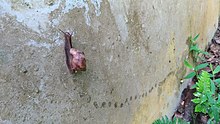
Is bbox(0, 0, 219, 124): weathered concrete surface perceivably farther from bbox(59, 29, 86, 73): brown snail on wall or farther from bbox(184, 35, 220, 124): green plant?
bbox(184, 35, 220, 124): green plant

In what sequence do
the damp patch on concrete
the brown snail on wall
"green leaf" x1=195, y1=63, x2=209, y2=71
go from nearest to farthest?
1. the damp patch on concrete
2. the brown snail on wall
3. "green leaf" x1=195, y1=63, x2=209, y2=71

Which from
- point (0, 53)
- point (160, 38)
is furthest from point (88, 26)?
point (160, 38)

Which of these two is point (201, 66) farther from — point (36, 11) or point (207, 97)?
point (36, 11)

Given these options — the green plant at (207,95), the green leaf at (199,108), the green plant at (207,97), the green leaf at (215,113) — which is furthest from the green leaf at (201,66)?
the green leaf at (215,113)

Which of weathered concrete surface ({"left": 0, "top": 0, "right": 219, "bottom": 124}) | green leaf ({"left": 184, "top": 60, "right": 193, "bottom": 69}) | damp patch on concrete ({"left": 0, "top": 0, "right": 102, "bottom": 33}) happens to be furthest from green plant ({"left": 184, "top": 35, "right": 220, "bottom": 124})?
damp patch on concrete ({"left": 0, "top": 0, "right": 102, "bottom": 33})

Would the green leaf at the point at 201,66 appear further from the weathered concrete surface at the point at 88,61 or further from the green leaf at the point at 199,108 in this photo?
the weathered concrete surface at the point at 88,61
